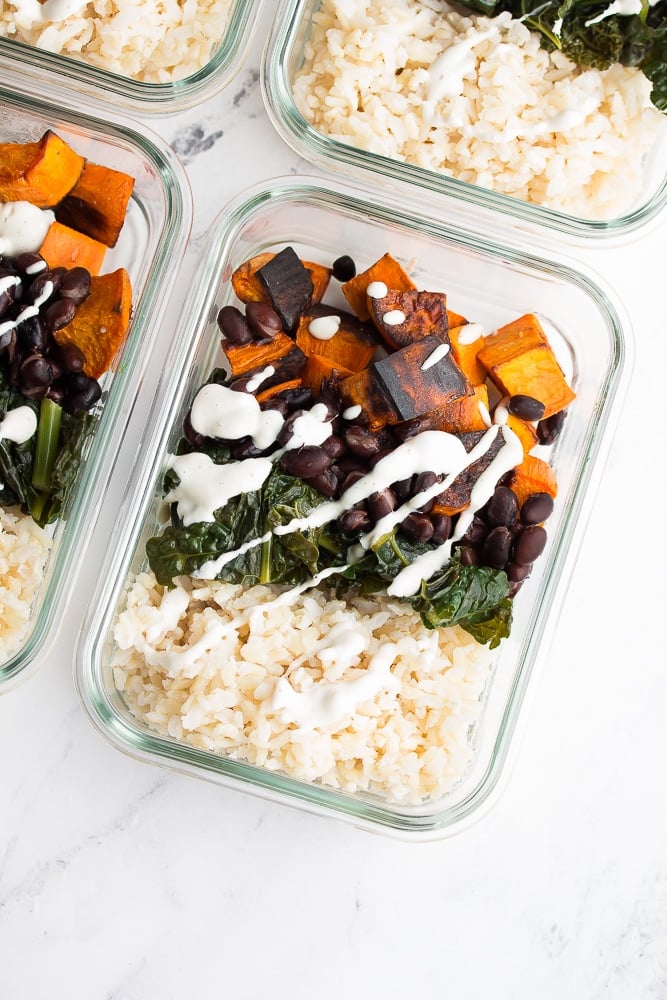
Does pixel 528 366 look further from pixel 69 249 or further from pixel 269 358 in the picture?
pixel 69 249

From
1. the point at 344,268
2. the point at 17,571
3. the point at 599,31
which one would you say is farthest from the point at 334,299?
the point at 17,571

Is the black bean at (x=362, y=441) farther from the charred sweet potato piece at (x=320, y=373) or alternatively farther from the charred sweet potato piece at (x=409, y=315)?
the charred sweet potato piece at (x=409, y=315)

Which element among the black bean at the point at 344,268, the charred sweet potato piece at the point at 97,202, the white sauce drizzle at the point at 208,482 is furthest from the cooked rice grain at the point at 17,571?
the black bean at the point at 344,268

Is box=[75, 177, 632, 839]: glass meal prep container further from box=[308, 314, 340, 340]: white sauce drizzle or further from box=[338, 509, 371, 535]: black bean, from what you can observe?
box=[338, 509, 371, 535]: black bean

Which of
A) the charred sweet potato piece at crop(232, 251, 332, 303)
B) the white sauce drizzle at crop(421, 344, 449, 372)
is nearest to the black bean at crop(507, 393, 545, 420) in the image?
the white sauce drizzle at crop(421, 344, 449, 372)

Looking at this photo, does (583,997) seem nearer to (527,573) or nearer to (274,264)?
(527,573)

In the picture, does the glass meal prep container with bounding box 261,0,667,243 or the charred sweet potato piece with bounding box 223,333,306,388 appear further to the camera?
the glass meal prep container with bounding box 261,0,667,243
